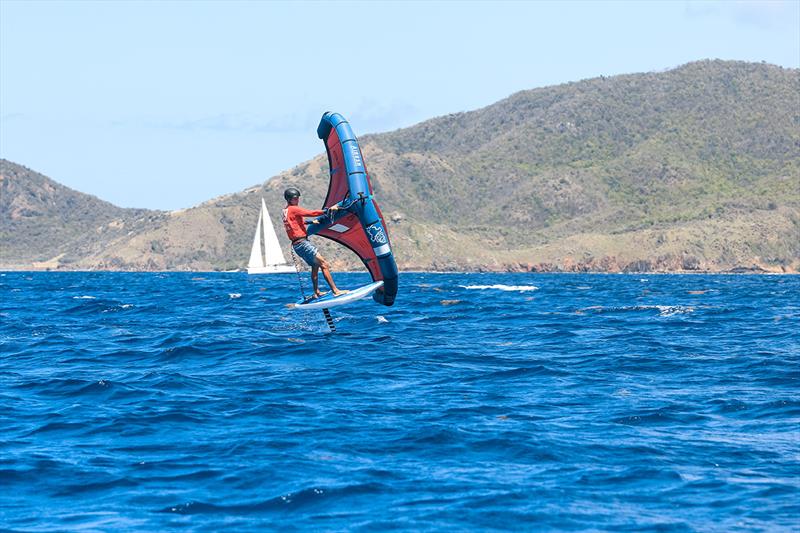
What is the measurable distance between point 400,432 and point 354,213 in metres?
10.6

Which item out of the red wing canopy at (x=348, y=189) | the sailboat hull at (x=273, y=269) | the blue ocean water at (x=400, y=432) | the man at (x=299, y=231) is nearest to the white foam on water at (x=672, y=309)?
the blue ocean water at (x=400, y=432)

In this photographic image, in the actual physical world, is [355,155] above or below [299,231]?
above

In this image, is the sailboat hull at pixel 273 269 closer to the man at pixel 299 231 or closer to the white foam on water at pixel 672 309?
the white foam on water at pixel 672 309

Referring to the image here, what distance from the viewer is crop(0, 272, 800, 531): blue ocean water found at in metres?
11.2

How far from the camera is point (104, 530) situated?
10617mm

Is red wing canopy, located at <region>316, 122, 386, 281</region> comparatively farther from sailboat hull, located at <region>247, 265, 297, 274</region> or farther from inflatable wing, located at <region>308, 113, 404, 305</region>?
sailboat hull, located at <region>247, 265, 297, 274</region>

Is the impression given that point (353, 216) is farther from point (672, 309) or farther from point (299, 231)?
point (672, 309)

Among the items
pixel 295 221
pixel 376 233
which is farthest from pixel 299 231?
pixel 376 233

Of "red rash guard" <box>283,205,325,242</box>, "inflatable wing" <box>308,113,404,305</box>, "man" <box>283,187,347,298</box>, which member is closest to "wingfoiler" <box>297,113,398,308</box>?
"inflatable wing" <box>308,113,404,305</box>

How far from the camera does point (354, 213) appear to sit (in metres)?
24.8

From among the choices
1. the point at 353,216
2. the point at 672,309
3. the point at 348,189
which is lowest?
the point at 672,309

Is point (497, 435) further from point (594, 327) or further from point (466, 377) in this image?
point (594, 327)

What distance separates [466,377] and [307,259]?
5.56 meters

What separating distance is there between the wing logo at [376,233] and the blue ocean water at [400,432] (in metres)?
2.71
